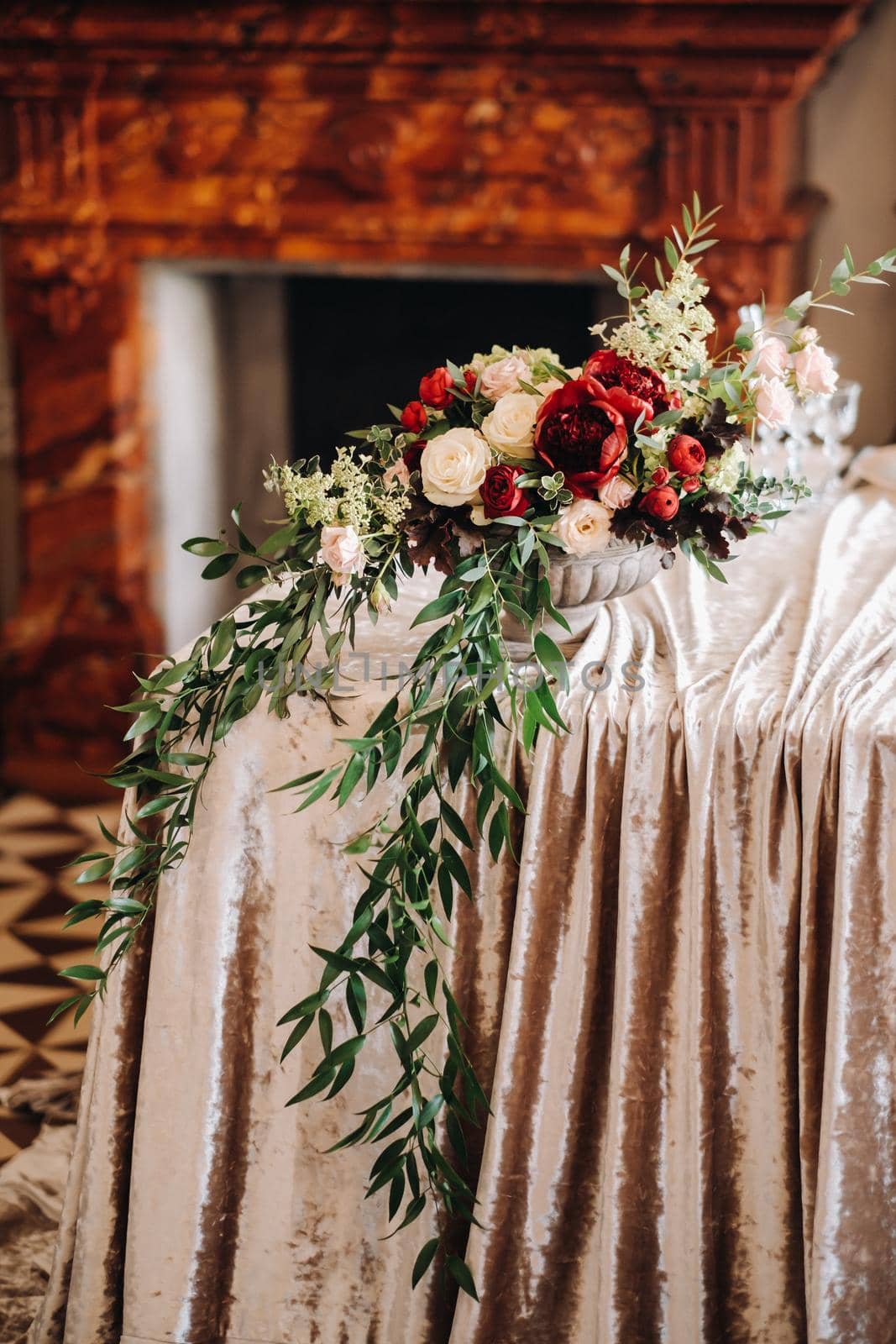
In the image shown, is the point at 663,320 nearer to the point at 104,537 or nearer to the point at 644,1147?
the point at 644,1147

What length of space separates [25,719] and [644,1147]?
2.95 meters

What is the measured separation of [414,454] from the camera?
4.56 ft

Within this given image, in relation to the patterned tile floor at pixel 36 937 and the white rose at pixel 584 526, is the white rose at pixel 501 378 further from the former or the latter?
the patterned tile floor at pixel 36 937

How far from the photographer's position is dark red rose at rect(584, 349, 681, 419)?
1342 mm

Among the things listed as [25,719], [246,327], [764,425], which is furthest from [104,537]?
[764,425]

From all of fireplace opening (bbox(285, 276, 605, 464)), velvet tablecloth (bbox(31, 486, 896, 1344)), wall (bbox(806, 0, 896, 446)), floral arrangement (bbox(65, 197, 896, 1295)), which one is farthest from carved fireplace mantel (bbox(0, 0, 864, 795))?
velvet tablecloth (bbox(31, 486, 896, 1344))

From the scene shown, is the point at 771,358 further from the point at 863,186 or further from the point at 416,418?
the point at 863,186

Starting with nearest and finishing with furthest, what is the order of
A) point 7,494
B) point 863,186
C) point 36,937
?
point 36,937 < point 863,186 < point 7,494

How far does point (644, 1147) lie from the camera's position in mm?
1385

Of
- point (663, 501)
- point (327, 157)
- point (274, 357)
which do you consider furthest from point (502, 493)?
point (274, 357)

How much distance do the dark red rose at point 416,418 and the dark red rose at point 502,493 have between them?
0.41ft

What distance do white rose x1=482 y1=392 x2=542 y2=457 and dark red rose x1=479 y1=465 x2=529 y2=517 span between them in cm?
3

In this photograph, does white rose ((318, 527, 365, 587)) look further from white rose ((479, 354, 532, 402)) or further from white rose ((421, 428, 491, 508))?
white rose ((479, 354, 532, 402))

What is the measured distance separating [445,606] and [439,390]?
0.25 metres
